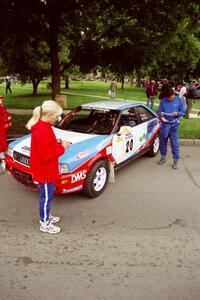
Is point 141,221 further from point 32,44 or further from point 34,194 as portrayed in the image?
point 32,44

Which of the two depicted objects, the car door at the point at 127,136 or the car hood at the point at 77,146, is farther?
the car door at the point at 127,136

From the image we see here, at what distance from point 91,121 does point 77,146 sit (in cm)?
118

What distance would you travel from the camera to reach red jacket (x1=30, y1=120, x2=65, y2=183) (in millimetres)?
3588

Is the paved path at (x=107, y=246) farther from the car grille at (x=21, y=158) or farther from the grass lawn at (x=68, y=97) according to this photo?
the grass lawn at (x=68, y=97)

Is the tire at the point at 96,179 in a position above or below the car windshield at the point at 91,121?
below

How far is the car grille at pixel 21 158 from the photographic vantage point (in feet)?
15.5

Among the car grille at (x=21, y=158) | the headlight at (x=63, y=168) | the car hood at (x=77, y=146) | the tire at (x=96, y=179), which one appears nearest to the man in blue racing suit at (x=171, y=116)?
the car hood at (x=77, y=146)

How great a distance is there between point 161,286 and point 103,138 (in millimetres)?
2807

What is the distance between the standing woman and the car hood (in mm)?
695

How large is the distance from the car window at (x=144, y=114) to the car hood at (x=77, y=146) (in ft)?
4.88

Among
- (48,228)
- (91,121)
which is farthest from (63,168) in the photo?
(91,121)

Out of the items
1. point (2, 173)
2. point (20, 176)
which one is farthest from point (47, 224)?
point (2, 173)

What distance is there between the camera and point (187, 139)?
29.5 feet

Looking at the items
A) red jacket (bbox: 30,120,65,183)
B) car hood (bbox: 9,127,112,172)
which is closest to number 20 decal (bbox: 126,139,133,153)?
car hood (bbox: 9,127,112,172)
